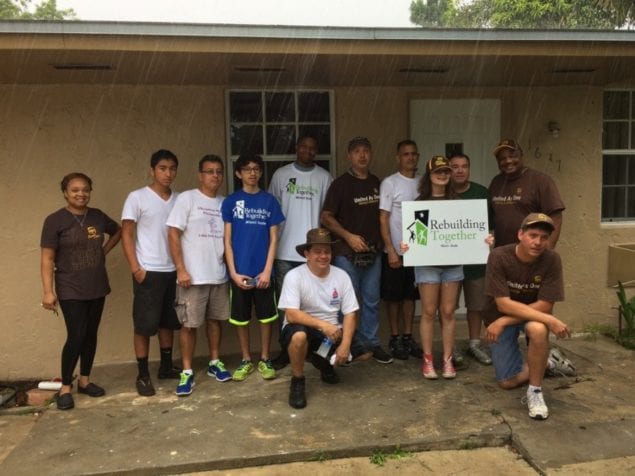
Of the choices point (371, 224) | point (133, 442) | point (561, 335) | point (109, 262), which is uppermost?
point (371, 224)

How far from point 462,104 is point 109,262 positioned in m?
3.87

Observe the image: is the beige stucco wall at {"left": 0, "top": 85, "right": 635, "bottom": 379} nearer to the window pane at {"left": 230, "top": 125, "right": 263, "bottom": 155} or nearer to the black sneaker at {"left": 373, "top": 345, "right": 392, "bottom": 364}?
the window pane at {"left": 230, "top": 125, "right": 263, "bottom": 155}

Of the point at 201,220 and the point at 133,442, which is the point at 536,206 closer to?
A: the point at 201,220

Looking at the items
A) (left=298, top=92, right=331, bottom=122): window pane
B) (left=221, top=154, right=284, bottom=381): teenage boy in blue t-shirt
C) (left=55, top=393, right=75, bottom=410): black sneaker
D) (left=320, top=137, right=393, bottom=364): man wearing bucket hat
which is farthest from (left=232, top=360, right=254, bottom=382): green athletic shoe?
(left=298, top=92, right=331, bottom=122): window pane

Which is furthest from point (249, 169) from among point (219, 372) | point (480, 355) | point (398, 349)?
point (480, 355)

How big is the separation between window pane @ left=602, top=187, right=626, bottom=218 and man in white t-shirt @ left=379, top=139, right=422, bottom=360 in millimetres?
2754

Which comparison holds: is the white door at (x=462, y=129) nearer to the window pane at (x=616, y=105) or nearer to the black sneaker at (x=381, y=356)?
the window pane at (x=616, y=105)

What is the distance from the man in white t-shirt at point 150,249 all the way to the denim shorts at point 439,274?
2.04 metres

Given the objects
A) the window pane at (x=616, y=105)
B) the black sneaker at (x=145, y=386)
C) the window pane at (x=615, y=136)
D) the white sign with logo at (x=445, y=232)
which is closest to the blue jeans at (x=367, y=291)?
the white sign with logo at (x=445, y=232)

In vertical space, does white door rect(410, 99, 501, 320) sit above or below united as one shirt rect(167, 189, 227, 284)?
above

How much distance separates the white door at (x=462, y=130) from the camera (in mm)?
5723

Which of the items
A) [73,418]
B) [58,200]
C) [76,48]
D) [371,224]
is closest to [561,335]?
[371,224]

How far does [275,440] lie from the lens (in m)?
3.65

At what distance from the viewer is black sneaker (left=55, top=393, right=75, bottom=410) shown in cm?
424
